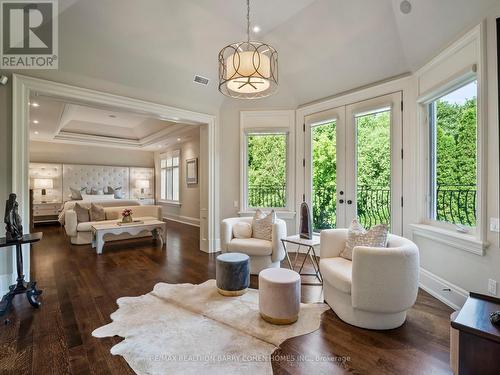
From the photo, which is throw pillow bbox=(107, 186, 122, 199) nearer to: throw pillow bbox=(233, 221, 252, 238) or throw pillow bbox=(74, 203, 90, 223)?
throw pillow bbox=(74, 203, 90, 223)

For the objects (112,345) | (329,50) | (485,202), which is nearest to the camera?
(112,345)

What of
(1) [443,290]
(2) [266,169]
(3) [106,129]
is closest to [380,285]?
(1) [443,290]

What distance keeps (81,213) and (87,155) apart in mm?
4479

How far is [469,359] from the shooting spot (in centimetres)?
134

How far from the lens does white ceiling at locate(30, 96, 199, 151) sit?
6648 millimetres

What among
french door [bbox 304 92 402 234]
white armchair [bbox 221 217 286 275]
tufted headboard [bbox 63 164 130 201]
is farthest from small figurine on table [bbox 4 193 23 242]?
tufted headboard [bbox 63 164 130 201]

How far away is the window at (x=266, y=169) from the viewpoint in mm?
5047

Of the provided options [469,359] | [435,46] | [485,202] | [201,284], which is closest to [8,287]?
[201,284]

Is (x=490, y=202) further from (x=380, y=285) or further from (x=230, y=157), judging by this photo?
(x=230, y=157)

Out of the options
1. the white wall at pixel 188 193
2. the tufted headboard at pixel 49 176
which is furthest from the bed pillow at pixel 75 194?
the white wall at pixel 188 193

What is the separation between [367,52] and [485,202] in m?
2.40

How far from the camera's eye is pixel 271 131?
5.00 meters

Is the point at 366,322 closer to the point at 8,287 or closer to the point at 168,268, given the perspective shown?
the point at 168,268

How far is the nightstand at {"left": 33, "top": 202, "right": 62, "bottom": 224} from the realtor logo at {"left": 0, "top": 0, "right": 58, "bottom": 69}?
21.2 feet
